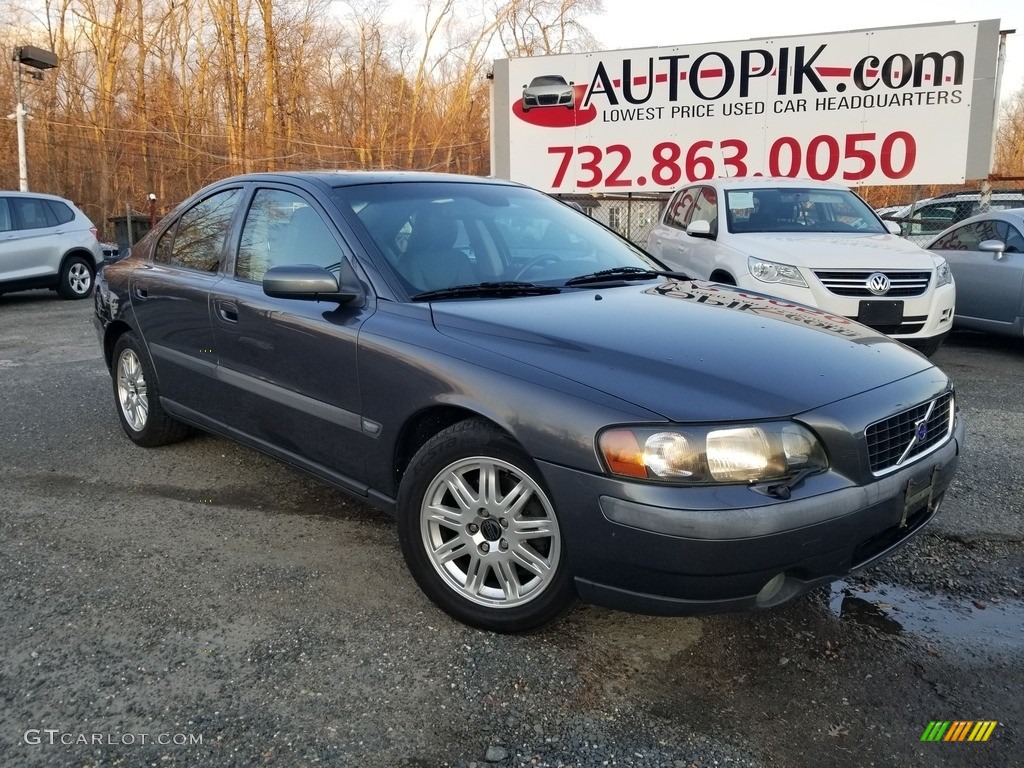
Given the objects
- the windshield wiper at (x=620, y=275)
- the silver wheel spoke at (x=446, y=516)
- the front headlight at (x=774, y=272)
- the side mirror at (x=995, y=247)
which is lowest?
the silver wheel spoke at (x=446, y=516)

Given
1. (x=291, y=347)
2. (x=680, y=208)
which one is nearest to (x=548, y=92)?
(x=680, y=208)

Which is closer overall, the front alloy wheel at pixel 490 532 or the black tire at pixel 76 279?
the front alloy wheel at pixel 490 532

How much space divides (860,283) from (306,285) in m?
4.98

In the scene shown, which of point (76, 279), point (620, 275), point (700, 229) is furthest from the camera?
point (76, 279)

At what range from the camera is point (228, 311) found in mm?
3768

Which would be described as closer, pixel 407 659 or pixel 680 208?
pixel 407 659

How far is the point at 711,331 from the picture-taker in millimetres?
2881

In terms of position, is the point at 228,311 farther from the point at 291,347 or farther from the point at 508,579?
the point at 508,579

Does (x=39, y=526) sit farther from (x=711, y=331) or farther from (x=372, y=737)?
(x=711, y=331)

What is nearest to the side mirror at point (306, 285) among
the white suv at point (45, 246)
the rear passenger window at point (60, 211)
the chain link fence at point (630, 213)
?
the white suv at point (45, 246)

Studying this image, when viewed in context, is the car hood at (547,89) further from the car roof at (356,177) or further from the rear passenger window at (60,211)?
the car roof at (356,177)

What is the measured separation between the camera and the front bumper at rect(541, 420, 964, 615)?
2.27 meters

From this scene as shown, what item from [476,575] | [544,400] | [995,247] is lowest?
[476,575]

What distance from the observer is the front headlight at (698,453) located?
231cm
